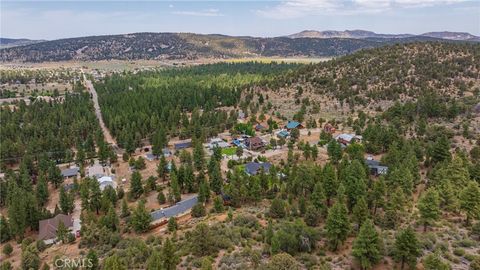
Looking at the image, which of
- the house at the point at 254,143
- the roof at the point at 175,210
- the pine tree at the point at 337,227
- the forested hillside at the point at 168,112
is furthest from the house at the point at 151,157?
the pine tree at the point at 337,227

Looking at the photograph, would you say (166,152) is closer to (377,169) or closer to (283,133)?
(283,133)

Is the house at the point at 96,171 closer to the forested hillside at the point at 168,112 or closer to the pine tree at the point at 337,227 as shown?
the forested hillside at the point at 168,112

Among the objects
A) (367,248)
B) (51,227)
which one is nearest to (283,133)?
(367,248)

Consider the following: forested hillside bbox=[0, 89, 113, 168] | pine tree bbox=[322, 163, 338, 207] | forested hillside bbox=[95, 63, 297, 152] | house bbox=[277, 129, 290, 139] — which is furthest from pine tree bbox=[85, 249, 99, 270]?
house bbox=[277, 129, 290, 139]

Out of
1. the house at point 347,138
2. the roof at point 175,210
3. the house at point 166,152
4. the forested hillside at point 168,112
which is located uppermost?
the forested hillside at point 168,112

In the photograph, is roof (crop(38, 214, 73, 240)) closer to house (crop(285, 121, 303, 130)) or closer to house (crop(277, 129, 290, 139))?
house (crop(277, 129, 290, 139))
